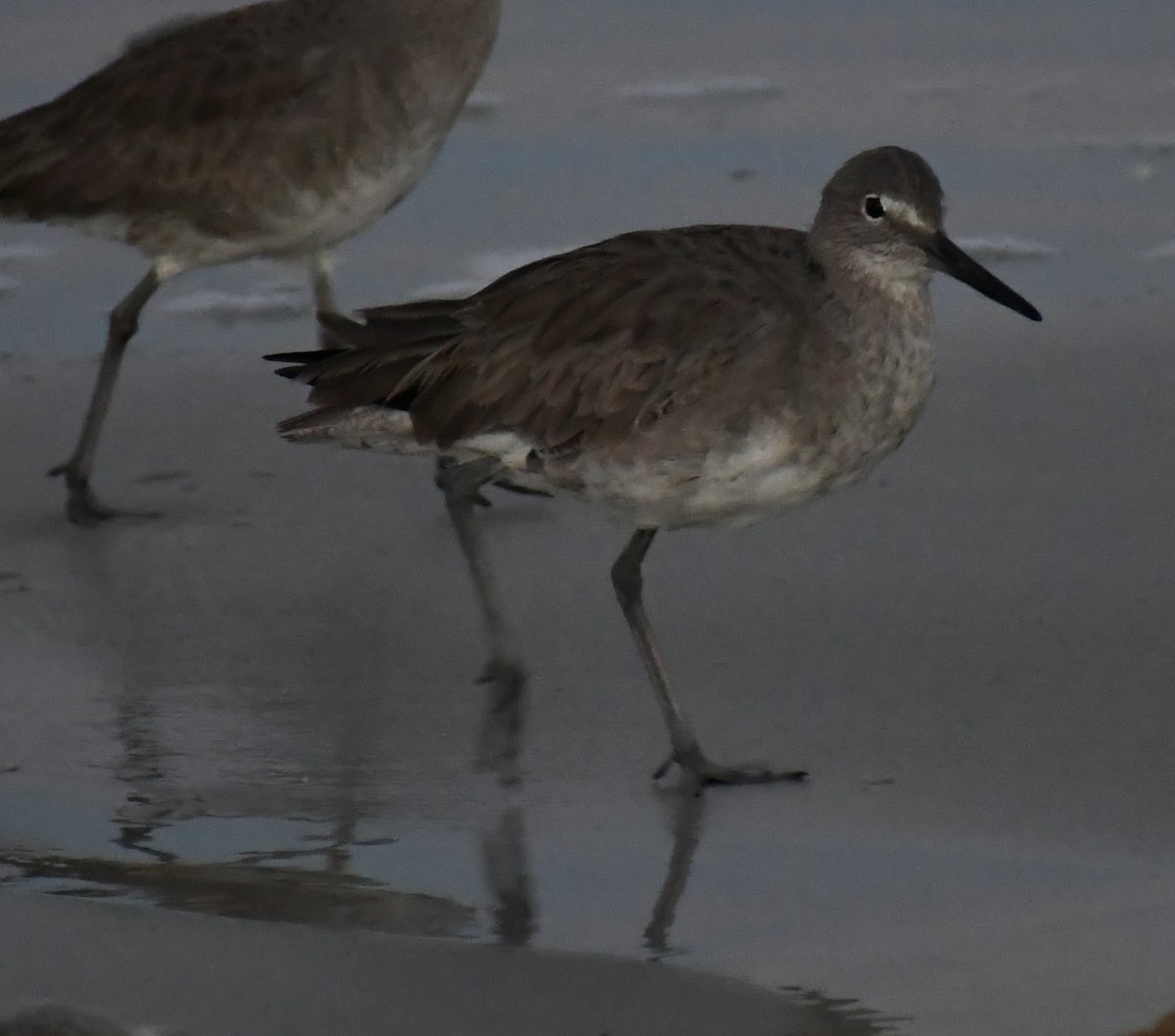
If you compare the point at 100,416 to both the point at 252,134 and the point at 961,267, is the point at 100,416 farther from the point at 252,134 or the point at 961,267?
the point at 961,267

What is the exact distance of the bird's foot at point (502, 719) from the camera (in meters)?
5.09

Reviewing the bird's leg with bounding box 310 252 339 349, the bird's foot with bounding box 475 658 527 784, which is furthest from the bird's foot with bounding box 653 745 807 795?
the bird's leg with bounding box 310 252 339 349

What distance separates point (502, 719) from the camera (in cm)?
532

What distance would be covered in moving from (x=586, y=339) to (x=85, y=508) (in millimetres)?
1649

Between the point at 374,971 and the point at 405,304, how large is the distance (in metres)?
1.97

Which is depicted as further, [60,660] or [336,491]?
[336,491]

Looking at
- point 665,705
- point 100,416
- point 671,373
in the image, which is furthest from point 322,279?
point 665,705

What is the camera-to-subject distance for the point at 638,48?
961cm

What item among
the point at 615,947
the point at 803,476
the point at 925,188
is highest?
the point at 925,188

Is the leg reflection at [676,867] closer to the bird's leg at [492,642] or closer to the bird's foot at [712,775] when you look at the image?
the bird's foot at [712,775]

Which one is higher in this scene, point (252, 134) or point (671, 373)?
point (252, 134)

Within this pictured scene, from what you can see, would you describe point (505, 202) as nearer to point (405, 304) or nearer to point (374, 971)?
point (405, 304)

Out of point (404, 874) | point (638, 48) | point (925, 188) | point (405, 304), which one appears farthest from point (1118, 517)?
point (638, 48)

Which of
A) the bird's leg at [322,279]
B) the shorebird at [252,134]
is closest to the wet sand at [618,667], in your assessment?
the bird's leg at [322,279]
